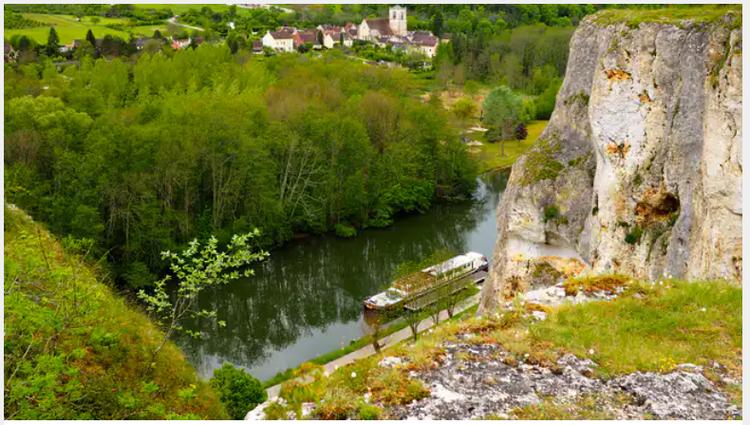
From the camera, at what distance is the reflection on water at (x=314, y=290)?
27000 mm

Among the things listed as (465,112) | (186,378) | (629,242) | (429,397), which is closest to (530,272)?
(629,242)

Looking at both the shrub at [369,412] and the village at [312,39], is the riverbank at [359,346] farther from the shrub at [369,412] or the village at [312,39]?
the village at [312,39]

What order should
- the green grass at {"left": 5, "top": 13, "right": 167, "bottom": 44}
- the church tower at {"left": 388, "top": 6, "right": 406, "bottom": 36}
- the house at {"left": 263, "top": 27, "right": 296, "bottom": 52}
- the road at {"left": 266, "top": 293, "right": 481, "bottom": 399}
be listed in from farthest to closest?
the church tower at {"left": 388, "top": 6, "right": 406, "bottom": 36}, the house at {"left": 263, "top": 27, "right": 296, "bottom": 52}, the green grass at {"left": 5, "top": 13, "right": 167, "bottom": 44}, the road at {"left": 266, "top": 293, "right": 481, "bottom": 399}

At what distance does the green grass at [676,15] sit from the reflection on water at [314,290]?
49.1ft

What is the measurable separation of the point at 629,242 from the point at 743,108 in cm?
406

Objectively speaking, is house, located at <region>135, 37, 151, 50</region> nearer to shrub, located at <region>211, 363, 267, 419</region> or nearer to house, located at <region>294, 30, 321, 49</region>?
house, located at <region>294, 30, 321, 49</region>

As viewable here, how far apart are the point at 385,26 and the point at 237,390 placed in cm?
9712

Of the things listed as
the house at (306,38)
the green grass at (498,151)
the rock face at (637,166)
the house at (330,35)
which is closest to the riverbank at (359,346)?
the rock face at (637,166)

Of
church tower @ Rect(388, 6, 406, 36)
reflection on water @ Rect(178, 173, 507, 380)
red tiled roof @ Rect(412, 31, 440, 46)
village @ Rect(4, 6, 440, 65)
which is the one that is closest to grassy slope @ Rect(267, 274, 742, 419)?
reflection on water @ Rect(178, 173, 507, 380)

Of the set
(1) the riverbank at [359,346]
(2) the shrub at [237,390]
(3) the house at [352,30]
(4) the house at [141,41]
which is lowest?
(1) the riverbank at [359,346]

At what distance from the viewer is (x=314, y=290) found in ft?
109

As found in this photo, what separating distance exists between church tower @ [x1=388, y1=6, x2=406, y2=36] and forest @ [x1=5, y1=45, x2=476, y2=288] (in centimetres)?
5820

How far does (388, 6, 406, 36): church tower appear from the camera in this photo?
111 metres

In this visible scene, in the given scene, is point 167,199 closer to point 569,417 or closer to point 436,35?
point 569,417
